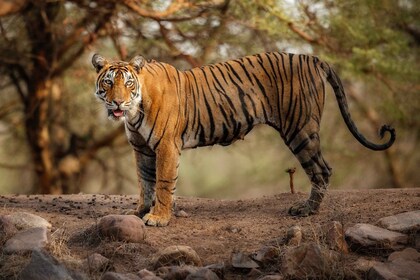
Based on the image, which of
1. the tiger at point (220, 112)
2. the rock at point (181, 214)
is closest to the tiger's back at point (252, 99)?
the tiger at point (220, 112)

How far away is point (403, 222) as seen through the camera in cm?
667

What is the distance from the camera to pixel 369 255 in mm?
6387

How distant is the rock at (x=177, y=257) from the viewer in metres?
6.13

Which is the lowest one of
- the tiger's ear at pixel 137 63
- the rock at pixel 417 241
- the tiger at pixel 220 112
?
the rock at pixel 417 241

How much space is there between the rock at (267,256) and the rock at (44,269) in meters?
1.41

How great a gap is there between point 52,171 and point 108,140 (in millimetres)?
1360

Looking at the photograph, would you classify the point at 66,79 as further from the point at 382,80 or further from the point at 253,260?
the point at 253,260

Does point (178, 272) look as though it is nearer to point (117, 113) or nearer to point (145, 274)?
point (145, 274)

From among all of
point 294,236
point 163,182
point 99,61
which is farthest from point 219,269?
point 99,61

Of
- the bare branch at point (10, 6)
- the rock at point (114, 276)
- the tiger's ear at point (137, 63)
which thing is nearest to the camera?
the rock at point (114, 276)

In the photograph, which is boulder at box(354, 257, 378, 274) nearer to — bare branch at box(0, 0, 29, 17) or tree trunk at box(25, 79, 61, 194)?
bare branch at box(0, 0, 29, 17)

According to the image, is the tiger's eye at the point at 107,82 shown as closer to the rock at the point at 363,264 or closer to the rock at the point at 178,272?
the rock at the point at 178,272

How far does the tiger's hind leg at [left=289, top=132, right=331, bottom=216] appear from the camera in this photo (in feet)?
24.4

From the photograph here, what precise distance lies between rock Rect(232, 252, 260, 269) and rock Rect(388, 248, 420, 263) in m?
1.11
